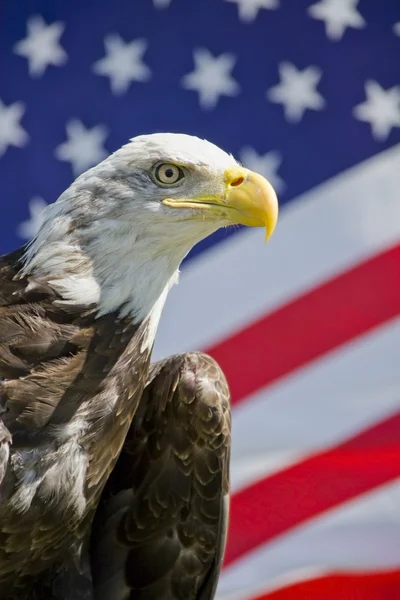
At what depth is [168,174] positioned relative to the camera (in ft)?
7.45

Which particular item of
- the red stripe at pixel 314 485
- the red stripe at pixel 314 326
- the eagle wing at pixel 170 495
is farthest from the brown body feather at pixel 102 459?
the red stripe at pixel 314 326

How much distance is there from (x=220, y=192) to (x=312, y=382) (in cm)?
132

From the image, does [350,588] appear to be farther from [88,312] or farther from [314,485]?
[88,312]

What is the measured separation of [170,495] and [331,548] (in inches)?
37.5

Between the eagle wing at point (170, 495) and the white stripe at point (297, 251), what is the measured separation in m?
0.84

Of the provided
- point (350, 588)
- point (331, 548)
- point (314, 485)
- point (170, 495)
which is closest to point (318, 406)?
point (314, 485)

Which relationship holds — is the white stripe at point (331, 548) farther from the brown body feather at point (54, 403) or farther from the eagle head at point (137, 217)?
A: the eagle head at point (137, 217)

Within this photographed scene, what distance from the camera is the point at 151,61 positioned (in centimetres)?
356

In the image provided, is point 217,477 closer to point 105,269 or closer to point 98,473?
point 98,473

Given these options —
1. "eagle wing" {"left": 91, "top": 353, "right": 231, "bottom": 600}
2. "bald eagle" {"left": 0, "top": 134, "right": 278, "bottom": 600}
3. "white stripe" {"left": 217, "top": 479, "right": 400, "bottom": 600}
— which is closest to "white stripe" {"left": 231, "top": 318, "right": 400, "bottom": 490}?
"white stripe" {"left": 217, "top": 479, "right": 400, "bottom": 600}

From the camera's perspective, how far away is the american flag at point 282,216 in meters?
3.42

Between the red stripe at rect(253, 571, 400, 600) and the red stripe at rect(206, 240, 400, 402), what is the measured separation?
0.66 metres

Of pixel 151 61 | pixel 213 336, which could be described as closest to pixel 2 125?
pixel 151 61

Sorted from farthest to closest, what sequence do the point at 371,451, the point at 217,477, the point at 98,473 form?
1. the point at 371,451
2. the point at 217,477
3. the point at 98,473
